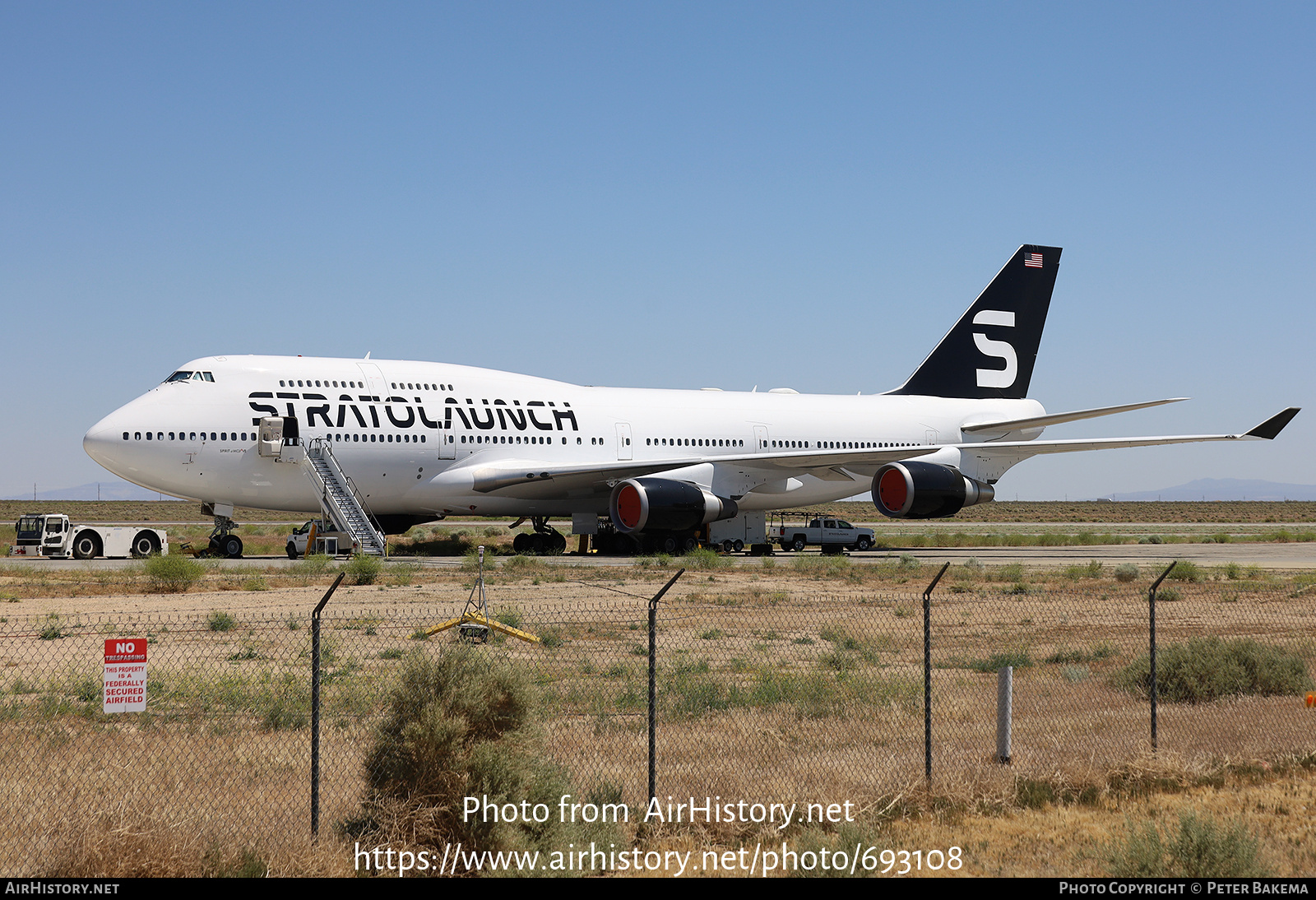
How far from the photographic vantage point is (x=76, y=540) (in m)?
31.4

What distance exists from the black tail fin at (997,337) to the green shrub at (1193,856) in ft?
118

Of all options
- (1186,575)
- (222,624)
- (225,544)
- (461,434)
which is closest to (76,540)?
(225,544)

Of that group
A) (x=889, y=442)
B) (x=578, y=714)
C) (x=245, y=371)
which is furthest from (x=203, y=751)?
(x=889, y=442)

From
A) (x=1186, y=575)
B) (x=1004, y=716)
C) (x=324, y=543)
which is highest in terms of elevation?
(x=324, y=543)

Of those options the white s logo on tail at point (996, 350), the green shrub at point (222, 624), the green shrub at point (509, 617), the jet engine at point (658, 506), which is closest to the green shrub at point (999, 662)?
the green shrub at point (509, 617)

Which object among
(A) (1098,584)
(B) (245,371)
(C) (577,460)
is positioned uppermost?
(B) (245,371)

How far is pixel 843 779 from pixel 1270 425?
26143 millimetres

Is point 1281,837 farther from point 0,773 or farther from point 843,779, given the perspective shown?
point 0,773

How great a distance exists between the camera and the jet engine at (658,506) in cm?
3028

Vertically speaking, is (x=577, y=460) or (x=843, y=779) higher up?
(x=577, y=460)

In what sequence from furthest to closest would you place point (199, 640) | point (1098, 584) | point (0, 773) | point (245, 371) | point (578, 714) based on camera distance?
point (245, 371), point (1098, 584), point (199, 640), point (578, 714), point (0, 773)

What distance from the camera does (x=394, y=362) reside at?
3122cm

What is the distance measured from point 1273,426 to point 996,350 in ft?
44.7

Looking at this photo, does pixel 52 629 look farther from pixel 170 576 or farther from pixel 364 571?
pixel 364 571
